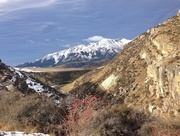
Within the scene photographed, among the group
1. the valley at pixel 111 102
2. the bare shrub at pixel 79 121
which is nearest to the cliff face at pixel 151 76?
the valley at pixel 111 102

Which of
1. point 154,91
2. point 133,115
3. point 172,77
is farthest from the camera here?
point 154,91

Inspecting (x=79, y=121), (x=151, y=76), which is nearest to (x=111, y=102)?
(x=151, y=76)

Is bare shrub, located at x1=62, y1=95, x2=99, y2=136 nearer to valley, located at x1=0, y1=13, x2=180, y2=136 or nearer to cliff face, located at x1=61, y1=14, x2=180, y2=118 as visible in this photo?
valley, located at x1=0, y1=13, x2=180, y2=136

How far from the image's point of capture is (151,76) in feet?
276

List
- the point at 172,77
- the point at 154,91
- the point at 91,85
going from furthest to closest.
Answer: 1. the point at 91,85
2. the point at 154,91
3. the point at 172,77

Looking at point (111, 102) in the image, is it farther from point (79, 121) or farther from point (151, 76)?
point (79, 121)

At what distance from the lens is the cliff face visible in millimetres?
63969

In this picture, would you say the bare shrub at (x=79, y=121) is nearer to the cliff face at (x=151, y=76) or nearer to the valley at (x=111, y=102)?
the valley at (x=111, y=102)

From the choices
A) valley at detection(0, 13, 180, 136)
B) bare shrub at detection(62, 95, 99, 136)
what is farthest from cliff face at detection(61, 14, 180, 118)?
bare shrub at detection(62, 95, 99, 136)

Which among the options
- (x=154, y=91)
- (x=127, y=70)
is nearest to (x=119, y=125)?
(x=154, y=91)

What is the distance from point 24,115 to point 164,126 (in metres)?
8.40

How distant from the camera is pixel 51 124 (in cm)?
2139

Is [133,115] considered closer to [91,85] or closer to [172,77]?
[172,77]

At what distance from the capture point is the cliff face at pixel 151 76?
64.0 meters
